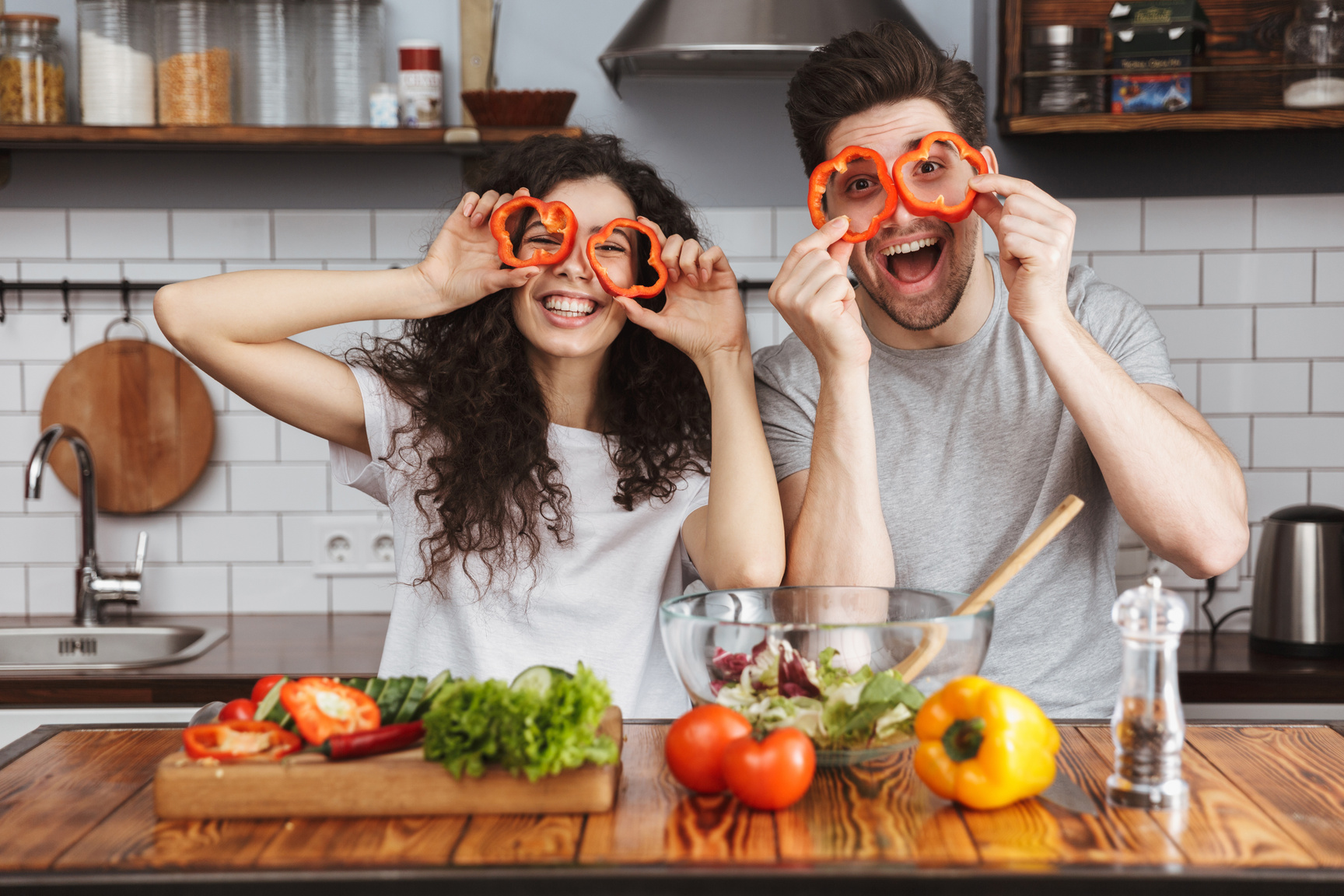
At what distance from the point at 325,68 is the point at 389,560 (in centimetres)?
106

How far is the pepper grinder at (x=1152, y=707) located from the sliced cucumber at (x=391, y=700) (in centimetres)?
61

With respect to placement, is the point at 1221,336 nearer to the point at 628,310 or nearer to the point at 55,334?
the point at 628,310

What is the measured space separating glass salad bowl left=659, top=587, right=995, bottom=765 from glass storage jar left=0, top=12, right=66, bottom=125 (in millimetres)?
1977

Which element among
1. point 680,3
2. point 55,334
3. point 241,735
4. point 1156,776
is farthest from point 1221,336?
point 55,334

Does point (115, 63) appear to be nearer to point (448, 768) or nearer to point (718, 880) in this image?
point (448, 768)

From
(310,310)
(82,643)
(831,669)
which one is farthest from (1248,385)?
(82,643)

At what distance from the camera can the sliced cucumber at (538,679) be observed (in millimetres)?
940

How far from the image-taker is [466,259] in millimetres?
1620

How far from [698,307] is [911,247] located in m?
0.31

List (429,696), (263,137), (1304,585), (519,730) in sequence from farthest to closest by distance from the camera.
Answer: (263,137) < (1304,585) < (429,696) < (519,730)

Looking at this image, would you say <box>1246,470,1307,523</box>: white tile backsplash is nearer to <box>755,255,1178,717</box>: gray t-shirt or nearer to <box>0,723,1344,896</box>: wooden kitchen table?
<box>755,255,1178,717</box>: gray t-shirt

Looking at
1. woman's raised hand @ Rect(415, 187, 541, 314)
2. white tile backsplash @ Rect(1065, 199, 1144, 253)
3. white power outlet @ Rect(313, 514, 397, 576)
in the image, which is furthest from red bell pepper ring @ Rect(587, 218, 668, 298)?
white tile backsplash @ Rect(1065, 199, 1144, 253)

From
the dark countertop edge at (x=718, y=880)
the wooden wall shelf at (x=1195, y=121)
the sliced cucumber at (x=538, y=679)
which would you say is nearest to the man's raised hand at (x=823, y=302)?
the sliced cucumber at (x=538, y=679)

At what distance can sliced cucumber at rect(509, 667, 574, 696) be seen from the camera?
0.94 metres
